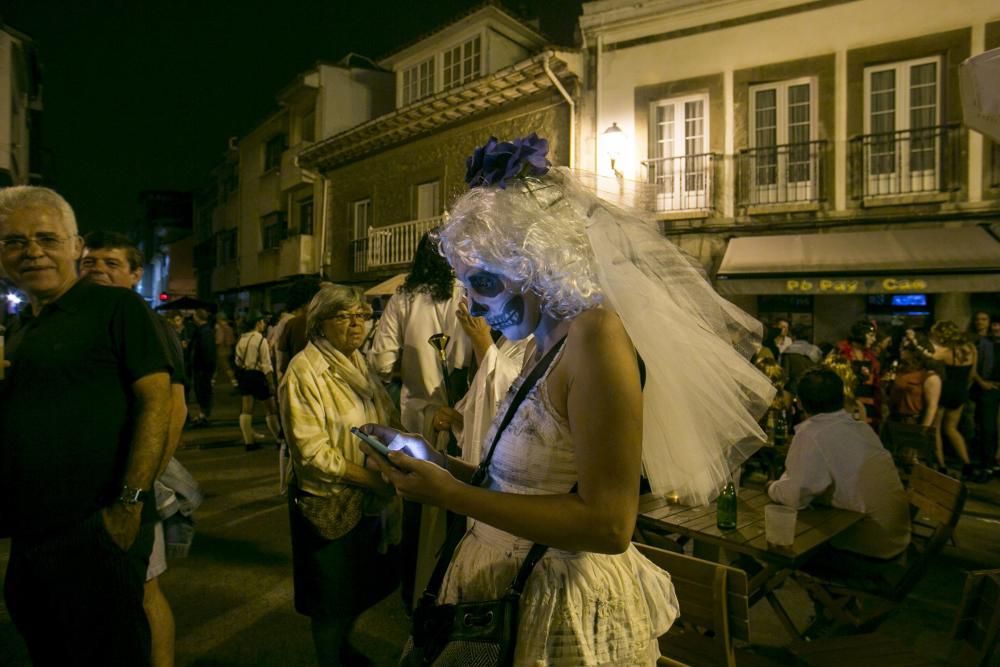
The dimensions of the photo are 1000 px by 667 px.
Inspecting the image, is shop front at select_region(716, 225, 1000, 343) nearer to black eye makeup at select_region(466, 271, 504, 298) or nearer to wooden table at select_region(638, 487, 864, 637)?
wooden table at select_region(638, 487, 864, 637)

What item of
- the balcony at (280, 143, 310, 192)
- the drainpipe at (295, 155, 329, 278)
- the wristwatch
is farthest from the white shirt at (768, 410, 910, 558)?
the balcony at (280, 143, 310, 192)

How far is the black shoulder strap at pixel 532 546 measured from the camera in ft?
4.30

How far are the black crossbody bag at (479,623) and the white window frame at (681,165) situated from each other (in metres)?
9.79

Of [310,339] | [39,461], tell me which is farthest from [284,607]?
[39,461]

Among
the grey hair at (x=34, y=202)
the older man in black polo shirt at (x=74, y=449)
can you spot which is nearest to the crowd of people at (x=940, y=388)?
the older man in black polo shirt at (x=74, y=449)

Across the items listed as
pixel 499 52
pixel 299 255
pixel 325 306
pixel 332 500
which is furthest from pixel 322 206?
pixel 332 500

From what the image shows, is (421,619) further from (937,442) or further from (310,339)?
(937,442)

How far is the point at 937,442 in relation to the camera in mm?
Answer: 6641

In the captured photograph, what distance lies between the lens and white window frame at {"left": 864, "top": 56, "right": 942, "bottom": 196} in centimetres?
903

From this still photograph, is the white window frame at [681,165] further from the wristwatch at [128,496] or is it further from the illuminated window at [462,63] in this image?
the wristwatch at [128,496]

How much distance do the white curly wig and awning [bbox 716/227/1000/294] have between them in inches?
317

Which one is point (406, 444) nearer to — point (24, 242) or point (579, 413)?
point (579, 413)

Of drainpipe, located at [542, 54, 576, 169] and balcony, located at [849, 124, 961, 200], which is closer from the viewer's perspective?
balcony, located at [849, 124, 961, 200]

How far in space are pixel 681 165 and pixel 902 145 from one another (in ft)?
10.7
